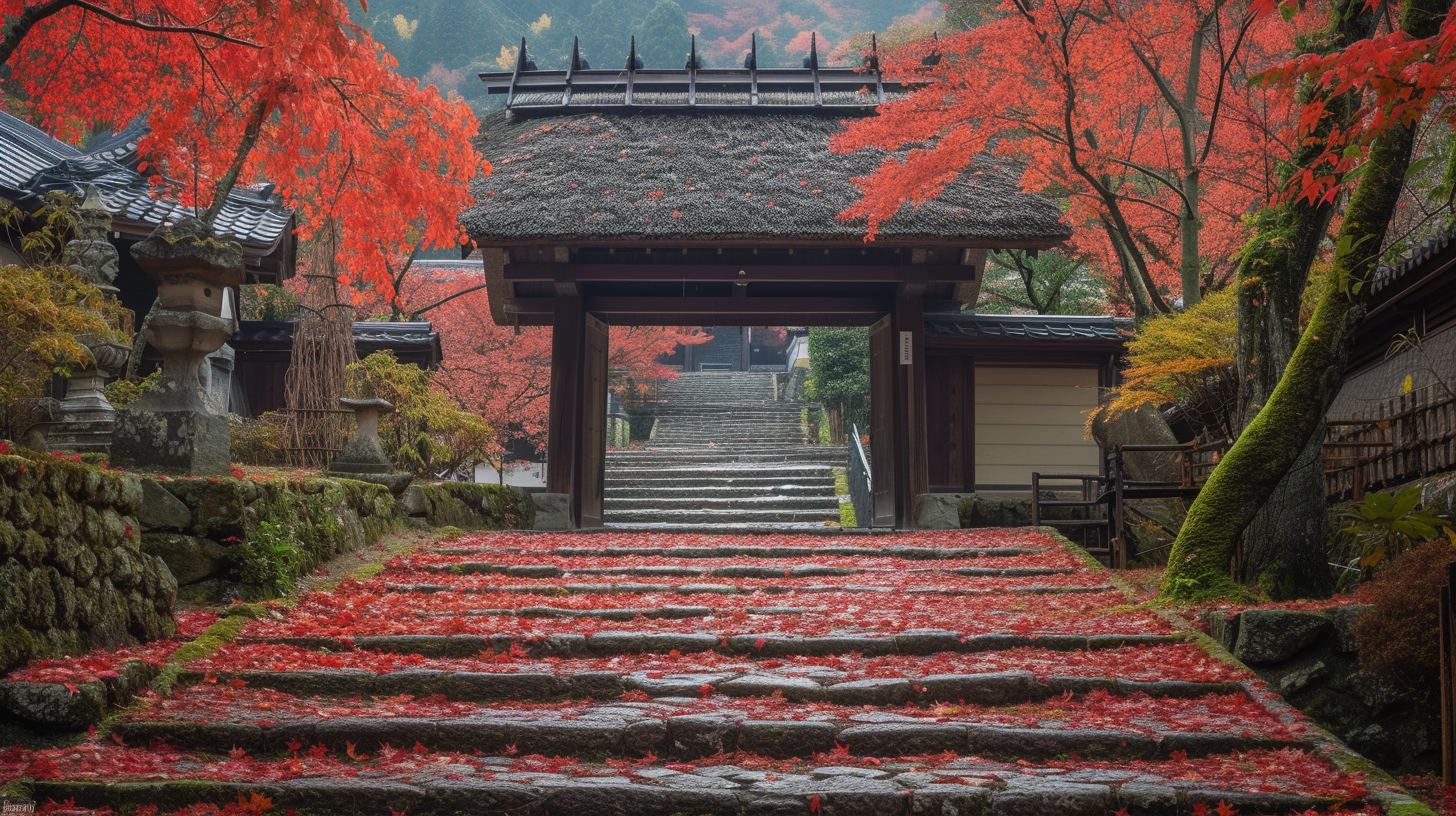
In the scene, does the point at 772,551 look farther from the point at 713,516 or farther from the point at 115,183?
the point at 115,183

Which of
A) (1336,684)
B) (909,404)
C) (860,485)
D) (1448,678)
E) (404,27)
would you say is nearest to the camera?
(1448,678)

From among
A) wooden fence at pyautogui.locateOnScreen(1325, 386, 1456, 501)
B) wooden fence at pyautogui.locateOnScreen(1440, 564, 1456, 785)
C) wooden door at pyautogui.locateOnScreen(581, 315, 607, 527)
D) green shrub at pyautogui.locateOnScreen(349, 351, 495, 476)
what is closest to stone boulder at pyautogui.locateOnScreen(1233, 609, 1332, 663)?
wooden fence at pyautogui.locateOnScreen(1440, 564, 1456, 785)

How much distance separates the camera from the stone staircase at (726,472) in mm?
15352

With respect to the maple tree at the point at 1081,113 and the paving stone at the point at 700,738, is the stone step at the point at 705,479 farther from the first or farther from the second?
the paving stone at the point at 700,738

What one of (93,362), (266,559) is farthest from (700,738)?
(93,362)

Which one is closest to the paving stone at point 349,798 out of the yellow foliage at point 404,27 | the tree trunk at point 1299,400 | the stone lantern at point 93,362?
the tree trunk at point 1299,400

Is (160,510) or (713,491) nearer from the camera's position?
(160,510)

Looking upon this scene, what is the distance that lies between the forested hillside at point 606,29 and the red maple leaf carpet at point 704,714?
1004 inches

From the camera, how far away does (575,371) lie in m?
12.5

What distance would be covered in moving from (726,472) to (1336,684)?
12710 mm

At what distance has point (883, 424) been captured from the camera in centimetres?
1283

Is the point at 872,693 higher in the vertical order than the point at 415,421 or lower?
lower

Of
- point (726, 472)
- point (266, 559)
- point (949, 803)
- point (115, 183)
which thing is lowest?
point (949, 803)

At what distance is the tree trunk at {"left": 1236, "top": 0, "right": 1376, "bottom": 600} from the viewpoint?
6301 millimetres
